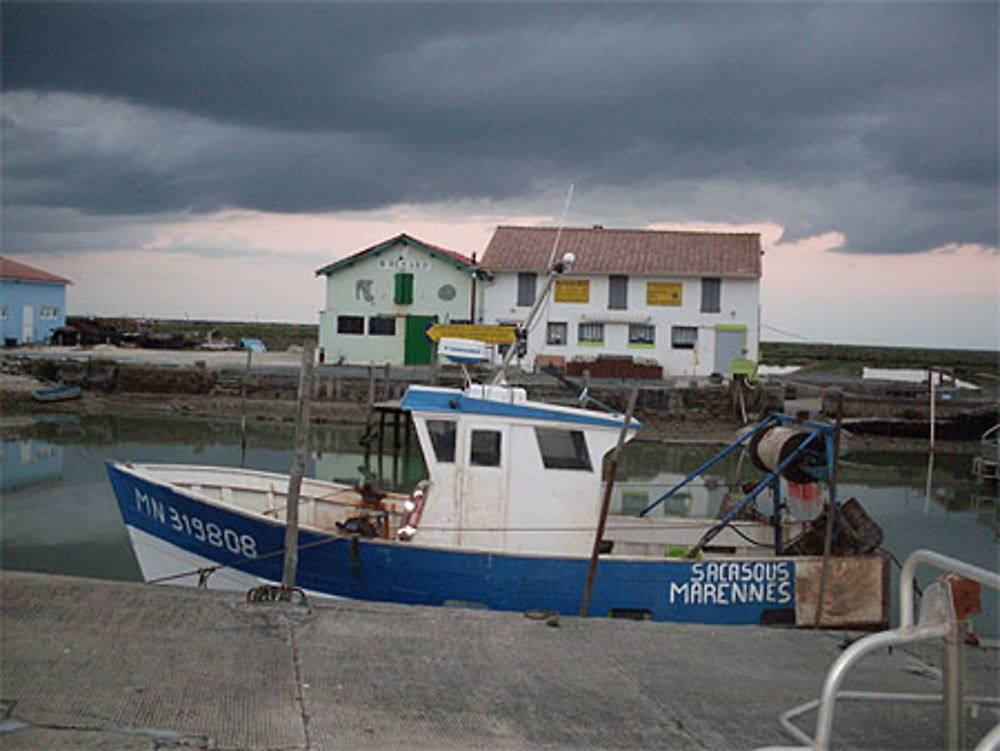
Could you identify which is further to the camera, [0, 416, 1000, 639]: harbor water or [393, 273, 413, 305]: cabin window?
[393, 273, 413, 305]: cabin window

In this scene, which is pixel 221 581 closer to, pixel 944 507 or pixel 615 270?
pixel 944 507

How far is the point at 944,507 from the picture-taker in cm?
2252

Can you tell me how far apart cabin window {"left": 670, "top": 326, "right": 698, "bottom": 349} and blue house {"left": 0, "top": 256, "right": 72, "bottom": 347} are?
104ft

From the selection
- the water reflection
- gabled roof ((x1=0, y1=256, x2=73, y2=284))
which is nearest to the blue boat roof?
the water reflection

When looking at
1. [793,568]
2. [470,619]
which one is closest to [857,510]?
[793,568]

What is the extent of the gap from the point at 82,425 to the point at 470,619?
26.6 metres

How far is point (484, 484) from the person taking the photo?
10.0m

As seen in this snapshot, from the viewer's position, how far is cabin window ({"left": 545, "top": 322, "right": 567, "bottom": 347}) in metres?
36.3

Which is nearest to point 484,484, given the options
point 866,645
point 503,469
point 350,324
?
point 503,469

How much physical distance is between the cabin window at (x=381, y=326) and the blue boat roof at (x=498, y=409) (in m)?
27.7

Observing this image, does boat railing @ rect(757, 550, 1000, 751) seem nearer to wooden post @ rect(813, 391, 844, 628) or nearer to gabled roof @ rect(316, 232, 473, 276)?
wooden post @ rect(813, 391, 844, 628)

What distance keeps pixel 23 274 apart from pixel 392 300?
71.3ft

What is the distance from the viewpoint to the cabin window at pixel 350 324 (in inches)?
1481

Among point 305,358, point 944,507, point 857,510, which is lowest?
point 944,507
